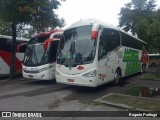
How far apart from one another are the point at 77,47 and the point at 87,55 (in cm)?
74

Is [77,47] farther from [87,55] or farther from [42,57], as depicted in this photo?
[42,57]

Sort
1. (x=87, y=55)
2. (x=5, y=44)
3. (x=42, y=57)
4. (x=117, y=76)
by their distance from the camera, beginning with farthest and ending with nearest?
(x=5, y=44) → (x=42, y=57) → (x=117, y=76) → (x=87, y=55)

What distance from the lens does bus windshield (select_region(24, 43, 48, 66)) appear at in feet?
46.9

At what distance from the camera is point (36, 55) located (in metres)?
14.8

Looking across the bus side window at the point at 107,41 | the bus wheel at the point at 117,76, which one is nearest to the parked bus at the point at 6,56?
the bus wheel at the point at 117,76

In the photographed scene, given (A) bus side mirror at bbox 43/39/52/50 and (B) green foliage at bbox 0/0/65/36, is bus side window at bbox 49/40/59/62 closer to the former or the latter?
(A) bus side mirror at bbox 43/39/52/50

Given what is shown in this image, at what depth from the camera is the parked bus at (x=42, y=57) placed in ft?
46.1

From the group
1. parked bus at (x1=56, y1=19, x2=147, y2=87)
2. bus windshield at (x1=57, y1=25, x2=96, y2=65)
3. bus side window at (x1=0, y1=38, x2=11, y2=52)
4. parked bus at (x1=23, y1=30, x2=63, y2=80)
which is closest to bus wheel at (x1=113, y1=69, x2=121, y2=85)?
parked bus at (x1=56, y1=19, x2=147, y2=87)

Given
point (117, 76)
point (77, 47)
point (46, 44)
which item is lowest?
point (117, 76)

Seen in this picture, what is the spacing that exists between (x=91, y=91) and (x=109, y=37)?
119 inches

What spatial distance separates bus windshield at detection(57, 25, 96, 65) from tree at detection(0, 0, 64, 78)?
163 inches

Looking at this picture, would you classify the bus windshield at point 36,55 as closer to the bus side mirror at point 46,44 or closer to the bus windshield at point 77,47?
the bus side mirror at point 46,44

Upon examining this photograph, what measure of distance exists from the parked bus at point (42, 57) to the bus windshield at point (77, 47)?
79.3 inches

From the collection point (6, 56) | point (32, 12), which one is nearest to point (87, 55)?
point (32, 12)
